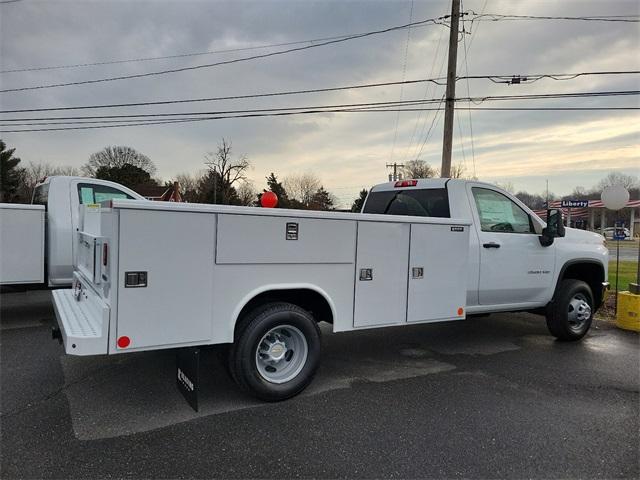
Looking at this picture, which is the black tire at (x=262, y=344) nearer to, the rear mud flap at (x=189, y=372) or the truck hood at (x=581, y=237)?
the rear mud flap at (x=189, y=372)

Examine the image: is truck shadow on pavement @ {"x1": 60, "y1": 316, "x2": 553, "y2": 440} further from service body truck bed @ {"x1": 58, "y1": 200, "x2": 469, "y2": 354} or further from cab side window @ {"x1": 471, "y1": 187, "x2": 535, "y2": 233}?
cab side window @ {"x1": 471, "y1": 187, "x2": 535, "y2": 233}

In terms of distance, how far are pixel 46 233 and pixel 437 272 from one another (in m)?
5.59

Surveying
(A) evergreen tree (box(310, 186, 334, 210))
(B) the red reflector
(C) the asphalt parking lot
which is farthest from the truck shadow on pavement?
(A) evergreen tree (box(310, 186, 334, 210))

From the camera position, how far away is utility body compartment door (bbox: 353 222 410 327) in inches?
169

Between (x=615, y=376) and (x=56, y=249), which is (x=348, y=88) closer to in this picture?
(x=56, y=249)

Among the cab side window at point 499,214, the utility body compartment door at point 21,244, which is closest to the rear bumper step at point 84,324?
the utility body compartment door at point 21,244

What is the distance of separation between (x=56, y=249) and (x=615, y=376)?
7.48 metres

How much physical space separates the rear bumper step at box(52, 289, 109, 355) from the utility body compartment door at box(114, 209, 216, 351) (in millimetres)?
132

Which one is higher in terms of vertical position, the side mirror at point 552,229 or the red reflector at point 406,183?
the red reflector at point 406,183

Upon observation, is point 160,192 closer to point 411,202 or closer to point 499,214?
point 411,202

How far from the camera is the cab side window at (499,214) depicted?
5.56 meters

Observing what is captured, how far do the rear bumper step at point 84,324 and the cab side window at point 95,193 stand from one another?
3.14m

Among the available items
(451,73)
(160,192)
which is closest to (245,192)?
(160,192)

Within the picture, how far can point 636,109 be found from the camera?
1720 cm
